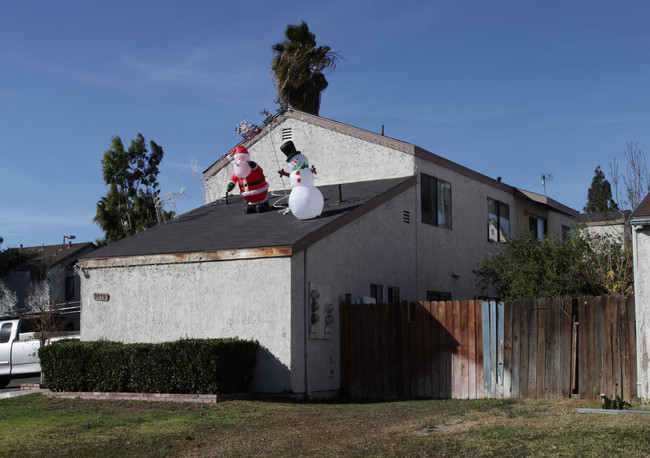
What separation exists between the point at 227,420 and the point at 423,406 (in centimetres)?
371

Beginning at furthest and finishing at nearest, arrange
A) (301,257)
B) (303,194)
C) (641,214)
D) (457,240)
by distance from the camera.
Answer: (457,240), (303,194), (301,257), (641,214)

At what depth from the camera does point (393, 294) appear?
18.4 metres

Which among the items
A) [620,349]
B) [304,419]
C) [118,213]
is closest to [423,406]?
[304,419]

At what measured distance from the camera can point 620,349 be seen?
1220 centimetres

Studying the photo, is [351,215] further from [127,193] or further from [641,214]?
[127,193]

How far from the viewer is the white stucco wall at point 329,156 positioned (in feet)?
65.7

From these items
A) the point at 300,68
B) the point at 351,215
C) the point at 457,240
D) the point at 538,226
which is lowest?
the point at 457,240

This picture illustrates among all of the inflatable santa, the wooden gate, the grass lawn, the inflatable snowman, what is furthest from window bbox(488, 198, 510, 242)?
the grass lawn

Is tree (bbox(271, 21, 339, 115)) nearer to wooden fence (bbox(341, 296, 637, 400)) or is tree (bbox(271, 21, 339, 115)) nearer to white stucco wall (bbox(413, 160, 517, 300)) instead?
white stucco wall (bbox(413, 160, 517, 300))

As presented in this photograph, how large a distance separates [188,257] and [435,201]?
26.5ft

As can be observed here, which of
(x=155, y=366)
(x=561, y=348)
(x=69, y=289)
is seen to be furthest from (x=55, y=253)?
(x=561, y=348)

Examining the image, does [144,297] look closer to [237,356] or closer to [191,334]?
[191,334]

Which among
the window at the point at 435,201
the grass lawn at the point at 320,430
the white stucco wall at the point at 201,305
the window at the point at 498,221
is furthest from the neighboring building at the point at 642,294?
the window at the point at 498,221

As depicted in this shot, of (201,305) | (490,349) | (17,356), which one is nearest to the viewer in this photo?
(490,349)
